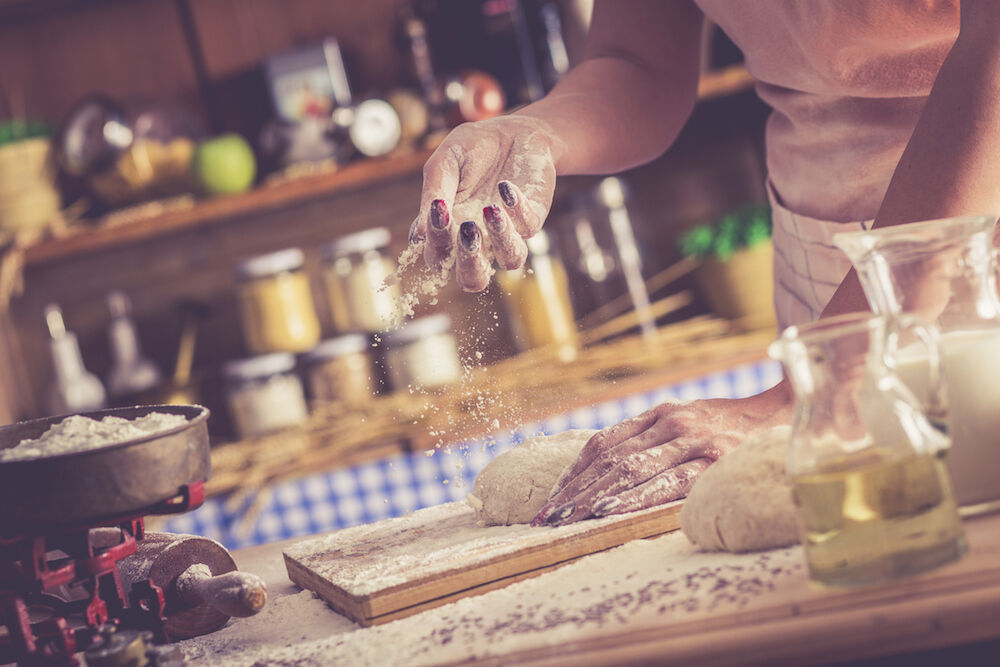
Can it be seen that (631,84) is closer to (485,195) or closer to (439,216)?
(485,195)

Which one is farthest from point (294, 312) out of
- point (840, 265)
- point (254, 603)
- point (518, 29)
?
point (254, 603)

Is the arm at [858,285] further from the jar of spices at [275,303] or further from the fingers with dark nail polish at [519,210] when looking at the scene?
the jar of spices at [275,303]

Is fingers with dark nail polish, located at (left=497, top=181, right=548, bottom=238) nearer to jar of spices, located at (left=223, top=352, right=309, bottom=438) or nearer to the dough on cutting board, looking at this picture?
the dough on cutting board

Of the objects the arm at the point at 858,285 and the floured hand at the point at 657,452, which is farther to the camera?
the floured hand at the point at 657,452

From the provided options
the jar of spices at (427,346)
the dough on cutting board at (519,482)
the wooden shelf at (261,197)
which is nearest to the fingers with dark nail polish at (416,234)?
the dough on cutting board at (519,482)

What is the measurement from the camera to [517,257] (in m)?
1.22

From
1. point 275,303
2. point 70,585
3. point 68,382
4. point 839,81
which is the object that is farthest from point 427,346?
point 70,585

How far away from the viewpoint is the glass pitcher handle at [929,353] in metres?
0.78

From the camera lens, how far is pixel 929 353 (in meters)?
0.78

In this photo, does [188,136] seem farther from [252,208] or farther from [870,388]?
[870,388]

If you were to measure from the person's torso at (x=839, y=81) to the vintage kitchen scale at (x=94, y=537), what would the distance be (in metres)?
0.87

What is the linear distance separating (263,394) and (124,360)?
18.7 inches

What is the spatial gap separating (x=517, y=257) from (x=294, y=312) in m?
2.05

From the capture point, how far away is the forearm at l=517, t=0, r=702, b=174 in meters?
1.52
